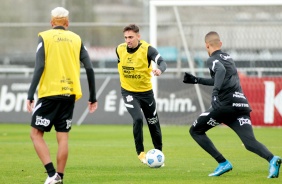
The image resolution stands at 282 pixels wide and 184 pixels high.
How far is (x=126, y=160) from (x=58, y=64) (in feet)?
14.5

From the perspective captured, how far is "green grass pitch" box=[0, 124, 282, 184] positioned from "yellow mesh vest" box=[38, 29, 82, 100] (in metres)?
1.47

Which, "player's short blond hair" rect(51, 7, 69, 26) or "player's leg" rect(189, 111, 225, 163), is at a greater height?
"player's short blond hair" rect(51, 7, 69, 26)

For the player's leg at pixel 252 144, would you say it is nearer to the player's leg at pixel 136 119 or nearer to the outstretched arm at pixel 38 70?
the player's leg at pixel 136 119

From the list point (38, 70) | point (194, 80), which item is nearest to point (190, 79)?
point (194, 80)

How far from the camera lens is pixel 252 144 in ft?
36.6

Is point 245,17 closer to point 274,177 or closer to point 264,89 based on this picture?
point 264,89

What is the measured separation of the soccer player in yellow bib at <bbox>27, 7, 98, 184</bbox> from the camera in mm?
10062

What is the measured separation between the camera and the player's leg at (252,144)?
35.8 feet

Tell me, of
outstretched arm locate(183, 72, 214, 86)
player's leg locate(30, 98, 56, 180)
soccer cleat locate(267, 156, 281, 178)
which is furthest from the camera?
outstretched arm locate(183, 72, 214, 86)

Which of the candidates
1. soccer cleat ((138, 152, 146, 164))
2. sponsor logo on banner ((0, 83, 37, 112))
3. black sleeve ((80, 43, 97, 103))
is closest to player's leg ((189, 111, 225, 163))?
soccer cleat ((138, 152, 146, 164))

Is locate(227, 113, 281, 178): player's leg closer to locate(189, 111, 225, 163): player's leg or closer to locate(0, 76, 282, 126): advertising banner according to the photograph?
locate(189, 111, 225, 163): player's leg

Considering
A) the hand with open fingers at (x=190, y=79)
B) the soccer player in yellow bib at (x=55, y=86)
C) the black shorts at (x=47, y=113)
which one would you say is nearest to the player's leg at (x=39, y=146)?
the soccer player in yellow bib at (x=55, y=86)

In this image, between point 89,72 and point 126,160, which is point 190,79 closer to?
point 89,72

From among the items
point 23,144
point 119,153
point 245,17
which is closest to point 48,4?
point 245,17
